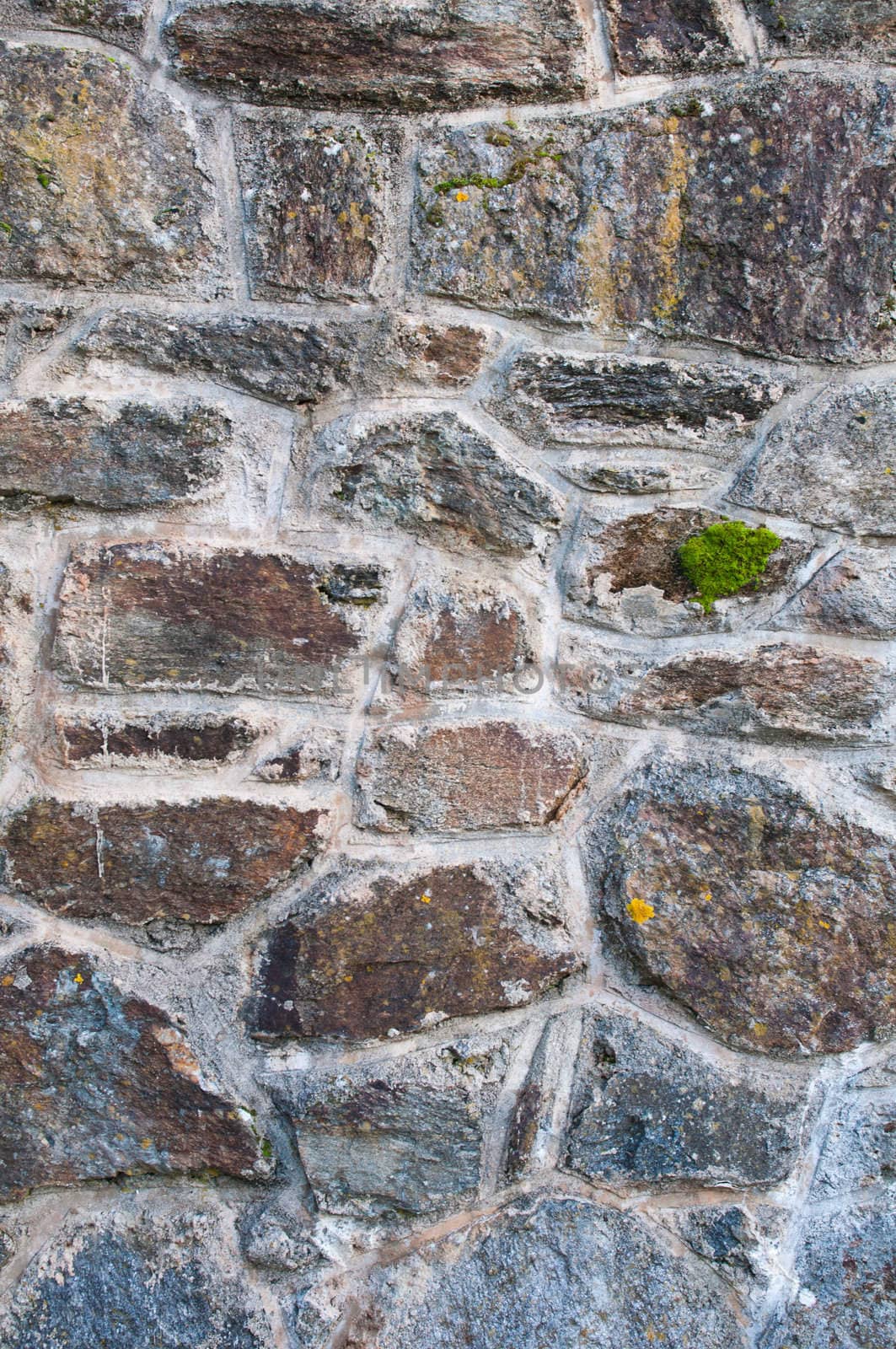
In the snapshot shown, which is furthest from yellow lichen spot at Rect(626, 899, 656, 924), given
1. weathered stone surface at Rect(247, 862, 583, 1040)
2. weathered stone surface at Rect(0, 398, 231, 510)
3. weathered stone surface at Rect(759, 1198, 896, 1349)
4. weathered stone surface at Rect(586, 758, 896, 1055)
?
weathered stone surface at Rect(0, 398, 231, 510)

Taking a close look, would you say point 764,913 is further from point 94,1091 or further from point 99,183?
point 99,183

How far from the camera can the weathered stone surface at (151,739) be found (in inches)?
50.3

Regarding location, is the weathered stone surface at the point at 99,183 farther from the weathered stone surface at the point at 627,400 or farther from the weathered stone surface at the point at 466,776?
the weathered stone surface at the point at 466,776

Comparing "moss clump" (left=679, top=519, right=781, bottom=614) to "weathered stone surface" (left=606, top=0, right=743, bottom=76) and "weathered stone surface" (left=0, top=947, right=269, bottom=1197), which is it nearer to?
"weathered stone surface" (left=606, top=0, right=743, bottom=76)

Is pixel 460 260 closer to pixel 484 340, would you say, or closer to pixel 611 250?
pixel 484 340

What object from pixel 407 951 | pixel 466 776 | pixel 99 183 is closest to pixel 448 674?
pixel 466 776

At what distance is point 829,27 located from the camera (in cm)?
132

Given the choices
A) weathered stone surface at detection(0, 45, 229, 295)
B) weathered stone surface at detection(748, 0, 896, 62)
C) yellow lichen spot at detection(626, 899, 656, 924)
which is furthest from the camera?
yellow lichen spot at detection(626, 899, 656, 924)

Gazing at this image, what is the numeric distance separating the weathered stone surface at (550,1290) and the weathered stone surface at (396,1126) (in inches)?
3.3

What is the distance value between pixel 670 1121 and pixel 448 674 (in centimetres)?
75

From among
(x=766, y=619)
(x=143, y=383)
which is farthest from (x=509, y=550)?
(x=143, y=383)

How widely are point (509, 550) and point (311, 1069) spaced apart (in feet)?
2.65

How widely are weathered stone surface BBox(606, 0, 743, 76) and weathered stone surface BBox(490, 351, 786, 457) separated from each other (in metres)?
0.42

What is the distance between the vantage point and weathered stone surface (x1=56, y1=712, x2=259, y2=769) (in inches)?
50.3
